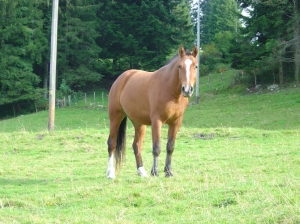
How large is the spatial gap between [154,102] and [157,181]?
1.49m

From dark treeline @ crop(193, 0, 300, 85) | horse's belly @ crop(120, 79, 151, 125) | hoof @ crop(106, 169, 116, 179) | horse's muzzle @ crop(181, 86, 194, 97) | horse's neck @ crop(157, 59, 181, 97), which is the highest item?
dark treeline @ crop(193, 0, 300, 85)

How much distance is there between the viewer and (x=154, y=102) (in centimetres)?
827

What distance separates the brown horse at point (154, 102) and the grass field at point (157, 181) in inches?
21.7

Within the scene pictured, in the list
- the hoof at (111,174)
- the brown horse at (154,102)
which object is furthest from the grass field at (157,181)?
the brown horse at (154,102)

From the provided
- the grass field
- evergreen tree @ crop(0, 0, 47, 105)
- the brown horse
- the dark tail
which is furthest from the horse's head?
evergreen tree @ crop(0, 0, 47, 105)

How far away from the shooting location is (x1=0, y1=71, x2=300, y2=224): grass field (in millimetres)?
5520

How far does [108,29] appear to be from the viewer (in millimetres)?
43531

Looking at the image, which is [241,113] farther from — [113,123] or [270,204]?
[270,204]

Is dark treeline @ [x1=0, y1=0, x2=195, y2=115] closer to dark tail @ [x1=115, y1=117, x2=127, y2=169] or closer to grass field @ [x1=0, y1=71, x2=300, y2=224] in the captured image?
grass field @ [x1=0, y1=71, x2=300, y2=224]

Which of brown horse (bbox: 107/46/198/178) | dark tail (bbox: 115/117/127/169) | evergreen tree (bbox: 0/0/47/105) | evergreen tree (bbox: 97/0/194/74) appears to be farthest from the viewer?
evergreen tree (bbox: 97/0/194/74)

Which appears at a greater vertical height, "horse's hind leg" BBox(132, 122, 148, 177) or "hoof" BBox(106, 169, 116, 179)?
"horse's hind leg" BBox(132, 122, 148, 177)

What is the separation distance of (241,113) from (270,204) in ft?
63.8

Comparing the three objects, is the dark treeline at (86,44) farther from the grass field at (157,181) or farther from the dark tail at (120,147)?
the dark tail at (120,147)

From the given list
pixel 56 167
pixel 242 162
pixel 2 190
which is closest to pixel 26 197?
pixel 2 190
